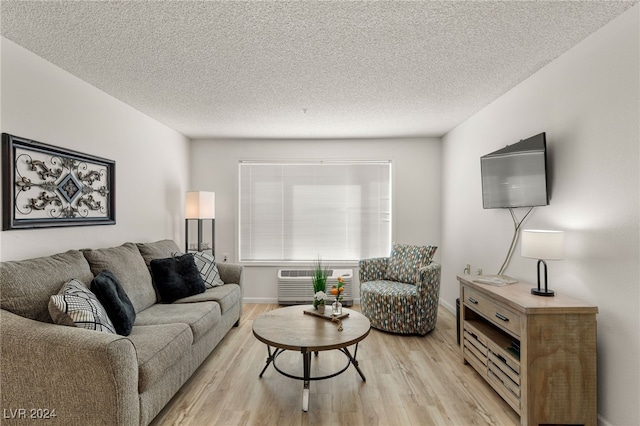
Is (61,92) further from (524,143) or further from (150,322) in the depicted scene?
(524,143)

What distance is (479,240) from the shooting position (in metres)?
3.41

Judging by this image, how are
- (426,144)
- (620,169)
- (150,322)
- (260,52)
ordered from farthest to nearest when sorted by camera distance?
1. (426,144)
2. (150,322)
3. (260,52)
4. (620,169)

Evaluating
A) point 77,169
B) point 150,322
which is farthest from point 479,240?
point 77,169

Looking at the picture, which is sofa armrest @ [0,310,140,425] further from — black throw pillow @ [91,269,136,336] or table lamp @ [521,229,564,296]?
table lamp @ [521,229,564,296]

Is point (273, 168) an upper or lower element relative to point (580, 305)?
upper

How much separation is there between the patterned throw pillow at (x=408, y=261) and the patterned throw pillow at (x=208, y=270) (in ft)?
6.84

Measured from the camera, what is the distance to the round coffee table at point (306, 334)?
2.10 meters

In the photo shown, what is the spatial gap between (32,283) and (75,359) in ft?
2.17

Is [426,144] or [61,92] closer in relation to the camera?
[61,92]

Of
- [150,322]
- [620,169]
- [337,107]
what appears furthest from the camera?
[337,107]

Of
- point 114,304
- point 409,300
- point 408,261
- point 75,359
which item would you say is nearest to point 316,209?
point 408,261

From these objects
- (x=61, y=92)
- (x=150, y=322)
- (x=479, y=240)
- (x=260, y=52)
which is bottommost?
(x=150, y=322)

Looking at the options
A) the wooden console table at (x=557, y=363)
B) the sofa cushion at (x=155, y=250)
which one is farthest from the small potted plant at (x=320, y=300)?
the sofa cushion at (x=155, y=250)

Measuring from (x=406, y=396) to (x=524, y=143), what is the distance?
6.98 feet
